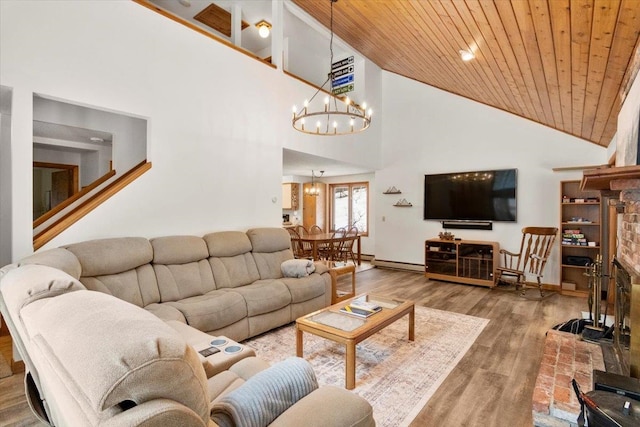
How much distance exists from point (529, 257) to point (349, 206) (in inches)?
181

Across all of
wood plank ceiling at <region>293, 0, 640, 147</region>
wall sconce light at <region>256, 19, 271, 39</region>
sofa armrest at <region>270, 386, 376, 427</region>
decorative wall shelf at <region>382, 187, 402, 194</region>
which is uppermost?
wall sconce light at <region>256, 19, 271, 39</region>

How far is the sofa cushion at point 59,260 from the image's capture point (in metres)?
2.01

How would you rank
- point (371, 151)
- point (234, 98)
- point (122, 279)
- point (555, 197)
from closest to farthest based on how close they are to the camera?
point (122, 279)
point (234, 98)
point (555, 197)
point (371, 151)

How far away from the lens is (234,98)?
4098 mm

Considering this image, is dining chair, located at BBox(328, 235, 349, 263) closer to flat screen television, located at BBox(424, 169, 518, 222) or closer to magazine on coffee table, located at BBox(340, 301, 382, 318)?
flat screen television, located at BBox(424, 169, 518, 222)

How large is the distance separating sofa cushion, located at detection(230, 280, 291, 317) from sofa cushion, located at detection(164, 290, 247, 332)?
0.26 feet

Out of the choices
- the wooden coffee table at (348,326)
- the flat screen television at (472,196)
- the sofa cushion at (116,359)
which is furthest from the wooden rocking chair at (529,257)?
the sofa cushion at (116,359)

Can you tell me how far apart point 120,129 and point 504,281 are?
256 inches

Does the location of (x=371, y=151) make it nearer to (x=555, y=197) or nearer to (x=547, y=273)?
(x=555, y=197)

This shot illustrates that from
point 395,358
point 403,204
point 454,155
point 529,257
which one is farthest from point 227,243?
point 454,155

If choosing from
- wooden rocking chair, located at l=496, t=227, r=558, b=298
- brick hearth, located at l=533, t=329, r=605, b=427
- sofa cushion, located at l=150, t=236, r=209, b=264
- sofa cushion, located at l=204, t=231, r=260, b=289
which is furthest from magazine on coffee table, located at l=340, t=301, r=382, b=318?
wooden rocking chair, located at l=496, t=227, r=558, b=298

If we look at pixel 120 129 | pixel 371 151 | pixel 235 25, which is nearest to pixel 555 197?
pixel 371 151

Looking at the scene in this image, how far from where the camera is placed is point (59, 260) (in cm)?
214

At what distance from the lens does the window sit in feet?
27.5
